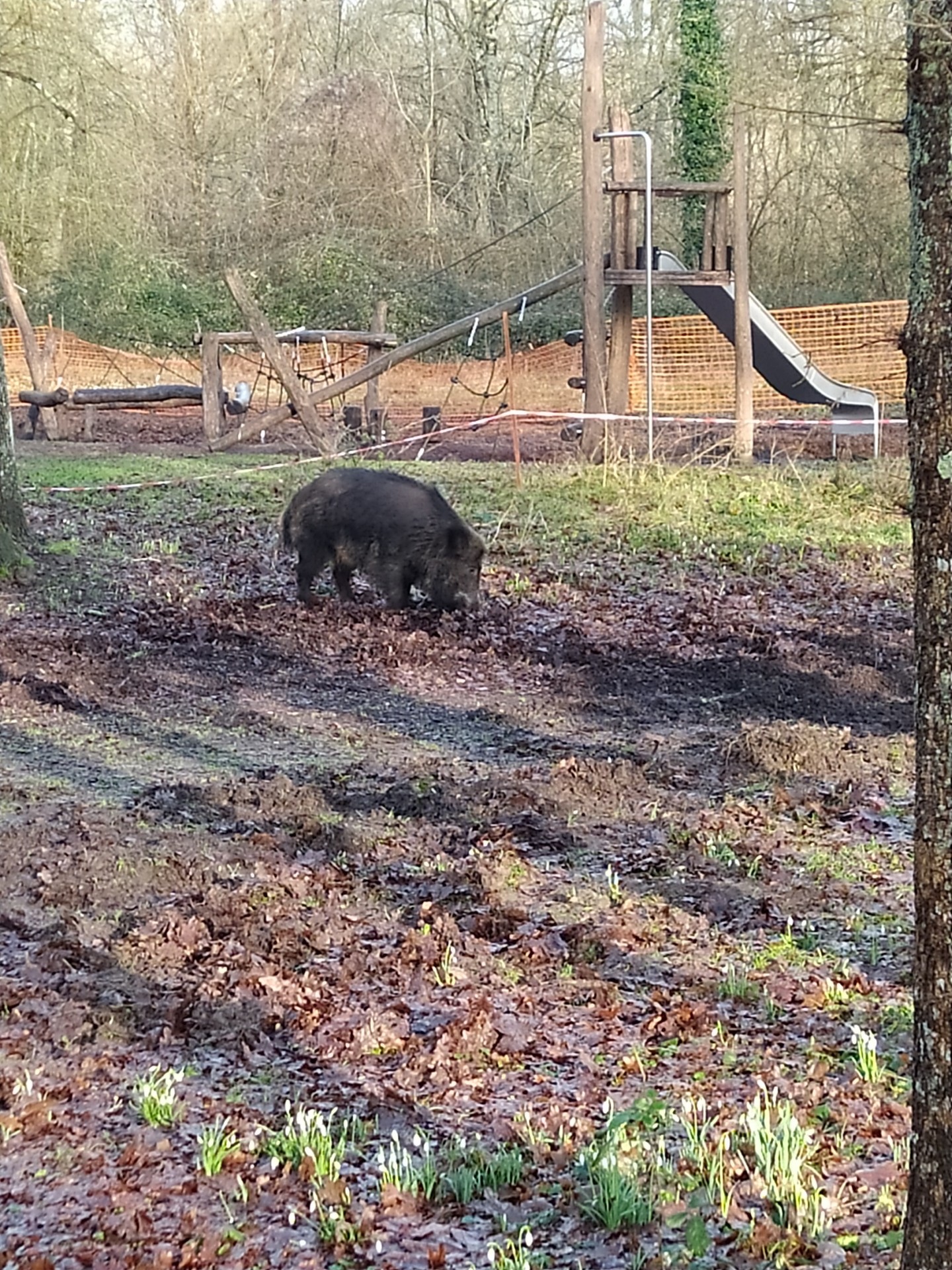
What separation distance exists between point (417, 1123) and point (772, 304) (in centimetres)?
3157

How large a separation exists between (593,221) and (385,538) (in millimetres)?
8417

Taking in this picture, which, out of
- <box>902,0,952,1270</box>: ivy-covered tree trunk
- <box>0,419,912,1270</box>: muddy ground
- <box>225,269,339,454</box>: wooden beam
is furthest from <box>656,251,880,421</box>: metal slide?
<box>902,0,952,1270</box>: ivy-covered tree trunk

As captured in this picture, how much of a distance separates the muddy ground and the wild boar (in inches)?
45.2

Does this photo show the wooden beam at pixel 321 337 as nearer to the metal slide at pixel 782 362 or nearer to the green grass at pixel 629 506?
the green grass at pixel 629 506

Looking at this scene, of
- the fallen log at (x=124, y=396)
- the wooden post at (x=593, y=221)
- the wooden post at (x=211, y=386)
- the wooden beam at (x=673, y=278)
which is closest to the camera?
the wooden post at (x=593, y=221)

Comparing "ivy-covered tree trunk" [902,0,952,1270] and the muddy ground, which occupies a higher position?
"ivy-covered tree trunk" [902,0,952,1270]

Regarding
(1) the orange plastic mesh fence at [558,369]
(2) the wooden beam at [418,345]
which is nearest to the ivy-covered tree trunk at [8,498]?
(2) the wooden beam at [418,345]

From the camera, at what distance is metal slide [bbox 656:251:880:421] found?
20547 millimetres

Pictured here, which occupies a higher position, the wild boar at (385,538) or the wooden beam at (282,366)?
the wooden beam at (282,366)

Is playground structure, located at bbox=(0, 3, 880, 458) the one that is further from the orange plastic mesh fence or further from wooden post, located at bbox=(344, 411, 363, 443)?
the orange plastic mesh fence

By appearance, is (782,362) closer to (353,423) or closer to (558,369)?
(353,423)

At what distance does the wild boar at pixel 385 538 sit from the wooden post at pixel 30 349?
558 inches

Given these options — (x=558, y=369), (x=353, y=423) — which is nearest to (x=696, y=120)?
(x=558, y=369)

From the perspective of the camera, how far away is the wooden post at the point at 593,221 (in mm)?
17891
